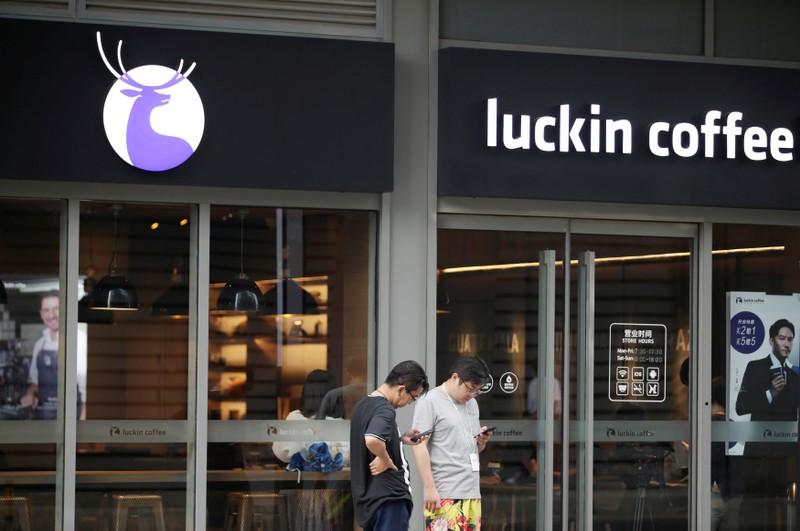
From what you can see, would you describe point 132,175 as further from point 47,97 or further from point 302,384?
point 302,384

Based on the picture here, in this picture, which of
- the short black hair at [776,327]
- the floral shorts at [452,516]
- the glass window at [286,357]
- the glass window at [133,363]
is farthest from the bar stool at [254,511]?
the short black hair at [776,327]

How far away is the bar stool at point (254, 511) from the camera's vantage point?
8703 mm

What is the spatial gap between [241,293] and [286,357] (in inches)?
22.4

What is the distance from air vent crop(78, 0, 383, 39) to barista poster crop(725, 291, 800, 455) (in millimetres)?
3596

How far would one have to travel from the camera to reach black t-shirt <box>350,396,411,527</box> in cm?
676

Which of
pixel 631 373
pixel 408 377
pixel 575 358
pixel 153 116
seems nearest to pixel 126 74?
pixel 153 116

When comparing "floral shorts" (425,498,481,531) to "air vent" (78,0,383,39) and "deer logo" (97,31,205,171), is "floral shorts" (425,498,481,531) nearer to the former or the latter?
"deer logo" (97,31,205,171)

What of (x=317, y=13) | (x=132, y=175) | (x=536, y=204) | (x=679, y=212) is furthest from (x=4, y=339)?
(x=679, y=212)

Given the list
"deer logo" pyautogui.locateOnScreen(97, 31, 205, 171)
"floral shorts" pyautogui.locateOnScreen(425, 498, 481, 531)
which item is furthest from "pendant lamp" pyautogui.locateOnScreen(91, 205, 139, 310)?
"floral shorts" pyautogui.locateOnScreen(425, 498, 481, 531)

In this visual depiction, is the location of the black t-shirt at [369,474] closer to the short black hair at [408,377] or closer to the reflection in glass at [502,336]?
the short black hair at [408,377]

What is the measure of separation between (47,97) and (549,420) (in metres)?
4.34

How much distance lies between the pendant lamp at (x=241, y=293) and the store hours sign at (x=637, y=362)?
9.16ft

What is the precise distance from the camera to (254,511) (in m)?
8.75

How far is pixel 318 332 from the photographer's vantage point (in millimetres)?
8922
